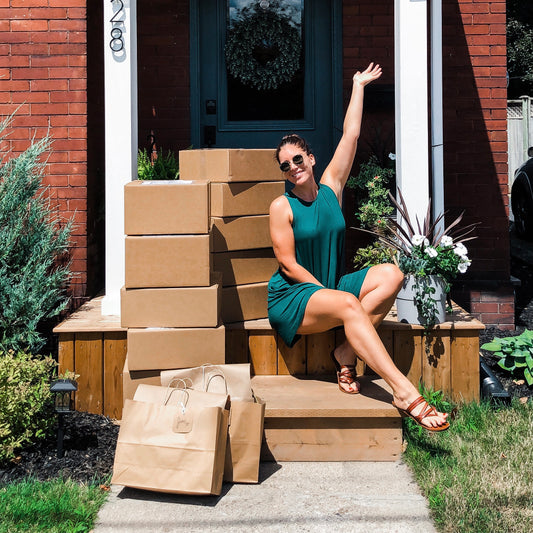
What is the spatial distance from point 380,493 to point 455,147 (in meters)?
3.62

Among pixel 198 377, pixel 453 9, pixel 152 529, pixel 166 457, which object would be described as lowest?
pixel 152 529

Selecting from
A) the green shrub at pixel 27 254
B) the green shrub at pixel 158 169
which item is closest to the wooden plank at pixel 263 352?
the green shrub at pixel 27 254

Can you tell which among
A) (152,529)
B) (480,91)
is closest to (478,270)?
(480,91)

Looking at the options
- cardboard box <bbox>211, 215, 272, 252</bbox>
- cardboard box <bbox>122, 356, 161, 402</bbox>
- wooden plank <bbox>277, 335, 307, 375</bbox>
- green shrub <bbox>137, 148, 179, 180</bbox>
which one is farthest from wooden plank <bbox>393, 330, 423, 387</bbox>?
green shrub <bbox>137, 148, 179, 180</bbox>

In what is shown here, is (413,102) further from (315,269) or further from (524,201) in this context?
(524,201)

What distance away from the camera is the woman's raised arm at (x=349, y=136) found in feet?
16.3

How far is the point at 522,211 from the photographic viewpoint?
1106 cm

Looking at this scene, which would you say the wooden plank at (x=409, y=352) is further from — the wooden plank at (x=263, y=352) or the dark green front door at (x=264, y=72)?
the dark green front door at (x=264, y=72)

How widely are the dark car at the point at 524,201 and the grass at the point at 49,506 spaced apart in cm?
805

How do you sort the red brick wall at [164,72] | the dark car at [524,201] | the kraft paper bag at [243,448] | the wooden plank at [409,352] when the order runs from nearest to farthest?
1. the kraft paper bag at [243,448]
2. the wooden plank at [409,352]
3. the red brick wall at [164,72]
4. the dark car at [524,201]

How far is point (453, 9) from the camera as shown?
6766 millimetres

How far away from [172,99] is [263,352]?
2938 millimetres

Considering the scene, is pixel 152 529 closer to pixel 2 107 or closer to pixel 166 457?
pixel 166 457

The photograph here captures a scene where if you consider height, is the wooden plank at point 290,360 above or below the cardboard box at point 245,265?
below
